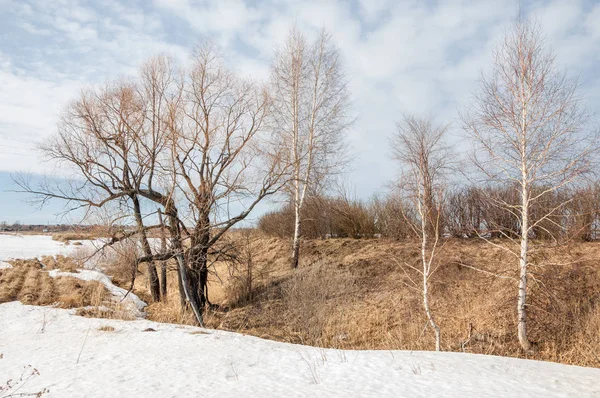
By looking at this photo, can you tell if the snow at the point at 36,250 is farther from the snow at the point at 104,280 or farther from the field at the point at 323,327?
the snow at the point at 104,280

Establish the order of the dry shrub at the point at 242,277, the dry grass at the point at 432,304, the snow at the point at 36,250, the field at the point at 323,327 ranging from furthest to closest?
the snow at the point at 36,250
the dry shrub at the point at 242,277
the dry grass at the point at 432,304
the field at the point at 323,327

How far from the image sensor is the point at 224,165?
42.4 feet

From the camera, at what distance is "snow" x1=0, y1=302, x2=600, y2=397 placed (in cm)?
484

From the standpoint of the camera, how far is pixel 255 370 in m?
5.91

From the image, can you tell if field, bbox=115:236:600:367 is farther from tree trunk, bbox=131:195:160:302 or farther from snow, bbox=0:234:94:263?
snow, bbox=0:234:94:263

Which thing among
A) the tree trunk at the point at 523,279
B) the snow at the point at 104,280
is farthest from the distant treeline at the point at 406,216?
the snow at the point at 104,280

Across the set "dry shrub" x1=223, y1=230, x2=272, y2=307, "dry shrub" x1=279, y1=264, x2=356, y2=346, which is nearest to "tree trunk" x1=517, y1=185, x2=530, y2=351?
"dry shrub" x1=279, y1=264, x2=356, y2=346

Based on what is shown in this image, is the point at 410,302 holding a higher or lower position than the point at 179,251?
lower

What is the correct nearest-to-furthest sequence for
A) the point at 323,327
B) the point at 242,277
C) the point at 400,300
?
the point at 323,327, the point at 400,300, the point at 242,277

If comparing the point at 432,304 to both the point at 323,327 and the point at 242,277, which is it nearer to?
the point at 323,327

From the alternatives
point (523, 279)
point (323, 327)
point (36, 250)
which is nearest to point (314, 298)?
point (323, 327)

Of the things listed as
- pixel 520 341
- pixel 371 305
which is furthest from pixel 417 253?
pixel 520 341

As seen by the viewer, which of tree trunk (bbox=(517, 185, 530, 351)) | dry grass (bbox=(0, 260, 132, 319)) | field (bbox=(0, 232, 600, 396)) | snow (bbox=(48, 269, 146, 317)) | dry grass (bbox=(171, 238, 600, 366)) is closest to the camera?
field (bbox=(0, 232, 600, 396))

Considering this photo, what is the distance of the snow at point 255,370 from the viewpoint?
191 inches
